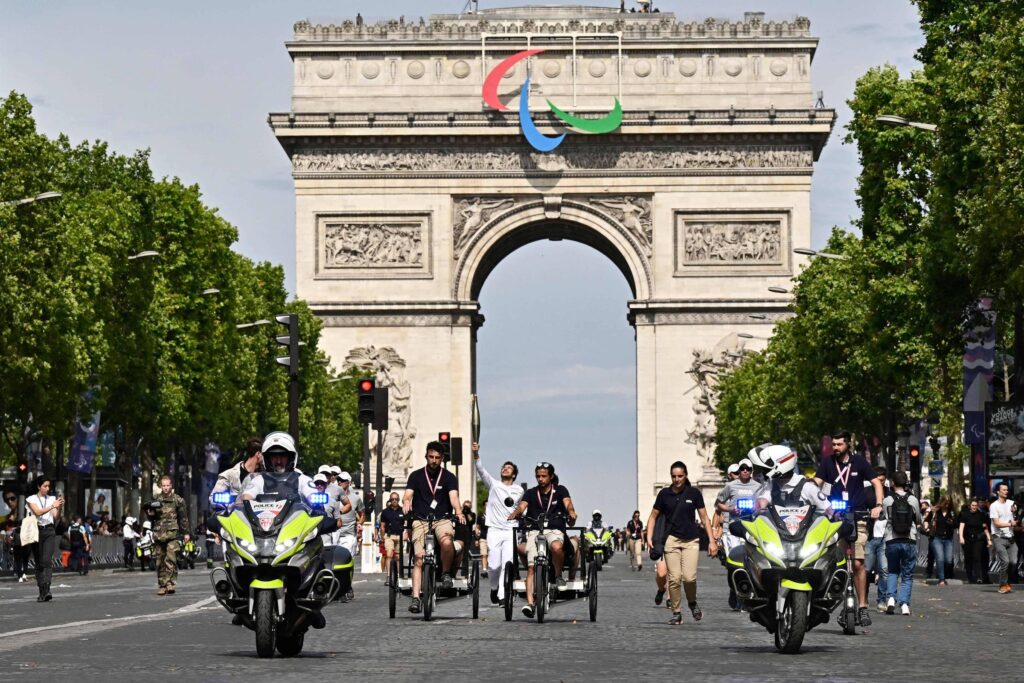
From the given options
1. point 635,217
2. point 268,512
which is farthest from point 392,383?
point 268,512

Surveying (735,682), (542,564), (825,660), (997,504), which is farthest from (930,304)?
(735,682)

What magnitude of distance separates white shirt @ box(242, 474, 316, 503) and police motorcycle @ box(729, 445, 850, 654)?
375cm

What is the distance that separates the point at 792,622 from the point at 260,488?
183 inches

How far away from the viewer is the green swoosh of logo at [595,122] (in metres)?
89.5

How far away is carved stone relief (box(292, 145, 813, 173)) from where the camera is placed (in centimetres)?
9144

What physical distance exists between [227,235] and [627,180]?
21748 millimetres

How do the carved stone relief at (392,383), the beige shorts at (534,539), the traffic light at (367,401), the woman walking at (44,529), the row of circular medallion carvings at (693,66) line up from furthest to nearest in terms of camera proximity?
the carved stone relief at (392,383) < the row of circular medallion carvings at (693,66) < the traffic light at (367,401) < the woman walking at (44,529) < the beige shorts at (534,539)

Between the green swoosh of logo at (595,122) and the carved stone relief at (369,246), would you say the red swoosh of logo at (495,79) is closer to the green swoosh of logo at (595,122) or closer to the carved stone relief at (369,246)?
the green swoosh of logo at (595,122)

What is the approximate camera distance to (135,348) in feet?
209

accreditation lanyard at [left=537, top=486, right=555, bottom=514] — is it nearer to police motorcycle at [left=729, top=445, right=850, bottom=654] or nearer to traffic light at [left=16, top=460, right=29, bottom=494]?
police motorcycle at [left=729, top=445, right=850, bottom=654]

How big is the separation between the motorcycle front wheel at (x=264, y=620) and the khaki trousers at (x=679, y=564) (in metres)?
7.60

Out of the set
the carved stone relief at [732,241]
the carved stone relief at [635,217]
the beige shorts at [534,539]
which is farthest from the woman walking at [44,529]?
the carved stone relief at [732,241]

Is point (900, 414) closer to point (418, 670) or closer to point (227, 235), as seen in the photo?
point (227, 235)

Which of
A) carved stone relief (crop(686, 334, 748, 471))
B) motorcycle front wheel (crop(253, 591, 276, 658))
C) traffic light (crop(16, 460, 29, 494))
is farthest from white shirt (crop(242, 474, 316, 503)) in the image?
carved stone relief (crop(686, 334, 748, 471))
